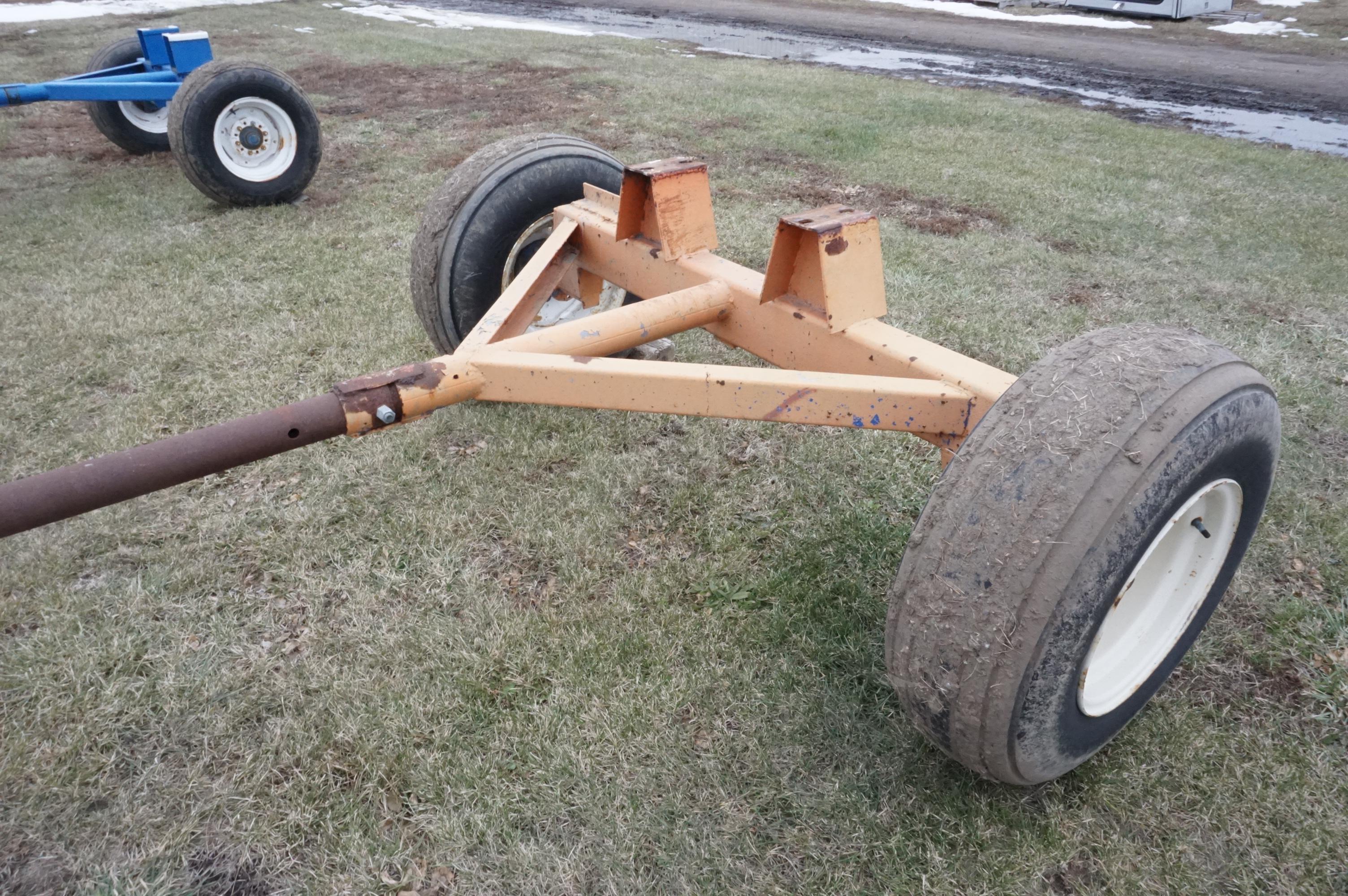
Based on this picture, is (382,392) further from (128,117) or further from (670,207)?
(128,117)

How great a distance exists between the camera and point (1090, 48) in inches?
574

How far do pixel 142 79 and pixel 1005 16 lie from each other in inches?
694

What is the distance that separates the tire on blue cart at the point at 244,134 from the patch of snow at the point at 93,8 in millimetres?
12769

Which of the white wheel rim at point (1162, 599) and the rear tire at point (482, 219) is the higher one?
the rear tire at point (482, 219)

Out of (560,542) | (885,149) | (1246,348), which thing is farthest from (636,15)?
(560,542)

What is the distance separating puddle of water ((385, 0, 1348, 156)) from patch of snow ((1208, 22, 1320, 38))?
611 centimetres

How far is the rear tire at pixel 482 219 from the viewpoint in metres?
3.39

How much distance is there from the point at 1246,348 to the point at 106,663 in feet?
16.7

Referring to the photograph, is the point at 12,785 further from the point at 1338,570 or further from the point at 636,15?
the point at 636,15

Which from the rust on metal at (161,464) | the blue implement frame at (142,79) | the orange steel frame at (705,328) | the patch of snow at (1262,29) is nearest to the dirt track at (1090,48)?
the patch of snow at (1262,29)

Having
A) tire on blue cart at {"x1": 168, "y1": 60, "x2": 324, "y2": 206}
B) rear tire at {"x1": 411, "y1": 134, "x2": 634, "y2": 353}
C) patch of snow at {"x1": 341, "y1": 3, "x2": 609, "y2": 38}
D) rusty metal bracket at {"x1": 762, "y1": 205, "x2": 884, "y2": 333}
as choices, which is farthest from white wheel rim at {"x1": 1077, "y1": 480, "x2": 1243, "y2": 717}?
patch of snow at {"x1": 341, "y1": 3, "x2": 609, "y2": 38}

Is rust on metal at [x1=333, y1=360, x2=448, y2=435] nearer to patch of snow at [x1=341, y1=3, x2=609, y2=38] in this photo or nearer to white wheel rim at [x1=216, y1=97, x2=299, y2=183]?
white wheel rim at [x1=216, y1=97, x2=299, y2=183]

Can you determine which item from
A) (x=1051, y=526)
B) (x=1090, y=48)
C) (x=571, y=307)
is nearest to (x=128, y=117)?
(x=571, y=307)

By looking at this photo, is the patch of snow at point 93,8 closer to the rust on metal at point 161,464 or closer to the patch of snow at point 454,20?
the patch of snow at point 454,20
